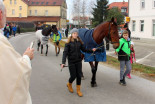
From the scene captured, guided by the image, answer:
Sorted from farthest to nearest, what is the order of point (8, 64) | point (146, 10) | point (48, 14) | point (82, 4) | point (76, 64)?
point (48, 14), point (82, 4), point (146, 10), point (76, 64), point (8, 64)

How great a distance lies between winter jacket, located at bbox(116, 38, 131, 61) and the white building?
18.7 meters

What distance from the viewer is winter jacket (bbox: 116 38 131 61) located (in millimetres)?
6500

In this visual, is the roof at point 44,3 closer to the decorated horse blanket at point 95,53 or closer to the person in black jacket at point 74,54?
the decorated horse blanket at point 95,53

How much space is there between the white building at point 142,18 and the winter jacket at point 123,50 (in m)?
18.7

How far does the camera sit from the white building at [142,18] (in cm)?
2394

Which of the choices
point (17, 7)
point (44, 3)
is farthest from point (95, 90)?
point (44, 3)

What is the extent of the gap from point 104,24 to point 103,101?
7.67ft

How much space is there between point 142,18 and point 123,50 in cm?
2064

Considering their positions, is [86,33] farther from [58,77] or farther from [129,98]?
[129,98]

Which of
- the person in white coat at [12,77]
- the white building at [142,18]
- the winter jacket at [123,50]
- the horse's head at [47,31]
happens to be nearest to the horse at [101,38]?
the winter jacket at [123,50]

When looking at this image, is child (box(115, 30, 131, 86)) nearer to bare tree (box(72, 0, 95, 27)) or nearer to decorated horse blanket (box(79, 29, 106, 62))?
decorated horse blanket (box(79, 29, 106, 62))

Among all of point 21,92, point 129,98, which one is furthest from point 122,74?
point 21,92

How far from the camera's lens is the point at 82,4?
5044cm

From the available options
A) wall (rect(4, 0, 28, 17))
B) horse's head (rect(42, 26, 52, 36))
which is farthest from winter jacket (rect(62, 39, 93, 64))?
wall (rect(4, 0, 28, 17))
